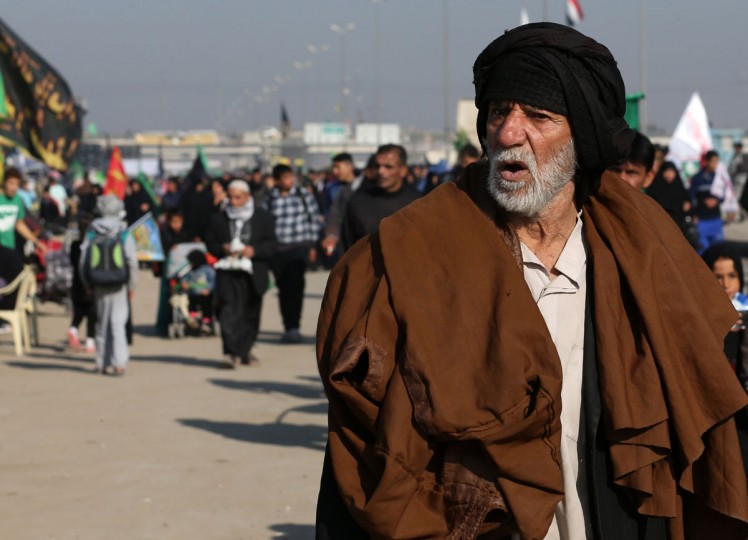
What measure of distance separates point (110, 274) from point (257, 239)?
1572 mm

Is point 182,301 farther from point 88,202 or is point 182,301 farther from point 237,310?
point 88,202

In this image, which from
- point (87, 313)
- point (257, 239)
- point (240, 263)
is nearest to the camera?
point (240, 263)

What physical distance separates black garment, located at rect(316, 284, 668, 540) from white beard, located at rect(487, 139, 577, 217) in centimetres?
31

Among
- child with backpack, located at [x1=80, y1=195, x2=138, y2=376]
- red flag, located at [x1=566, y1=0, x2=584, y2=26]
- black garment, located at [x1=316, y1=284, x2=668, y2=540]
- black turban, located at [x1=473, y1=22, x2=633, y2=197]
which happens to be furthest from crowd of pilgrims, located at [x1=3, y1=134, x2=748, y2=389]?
red flag, located at [x1=566, y1=0, x2=584, y2=26]

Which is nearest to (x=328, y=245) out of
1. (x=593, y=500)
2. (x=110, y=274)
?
(x=110, y=274)

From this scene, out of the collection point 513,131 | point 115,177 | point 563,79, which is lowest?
point 115,177

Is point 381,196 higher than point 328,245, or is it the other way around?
point 381,196

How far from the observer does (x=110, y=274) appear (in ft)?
44.5

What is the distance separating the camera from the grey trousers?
13.6 metres

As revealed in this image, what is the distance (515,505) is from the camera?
301cm

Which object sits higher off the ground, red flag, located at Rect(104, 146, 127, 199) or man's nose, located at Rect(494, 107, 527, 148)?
man's nose, located at Rect(494, 107, 527, 148)

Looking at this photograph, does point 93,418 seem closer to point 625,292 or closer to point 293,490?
point 293,490

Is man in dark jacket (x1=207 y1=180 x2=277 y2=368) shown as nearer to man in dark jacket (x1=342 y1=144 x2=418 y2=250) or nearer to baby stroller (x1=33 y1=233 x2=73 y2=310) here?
man in dark jacket (x1=342 y1=144 x2=418 y2=250)

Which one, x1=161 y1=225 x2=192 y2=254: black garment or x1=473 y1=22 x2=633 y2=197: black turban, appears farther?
x1=161 y1=225 x2=192 y2=254: black garment
